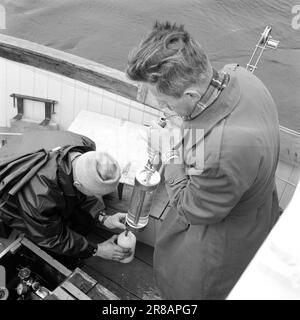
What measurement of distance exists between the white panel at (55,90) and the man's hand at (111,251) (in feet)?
3.84

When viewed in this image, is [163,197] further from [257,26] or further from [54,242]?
[257,26]

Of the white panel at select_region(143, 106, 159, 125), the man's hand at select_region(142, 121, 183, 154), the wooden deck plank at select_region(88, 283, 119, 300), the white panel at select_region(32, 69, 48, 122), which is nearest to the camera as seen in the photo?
the man's hand at select_region(142, 121, 183, 154)

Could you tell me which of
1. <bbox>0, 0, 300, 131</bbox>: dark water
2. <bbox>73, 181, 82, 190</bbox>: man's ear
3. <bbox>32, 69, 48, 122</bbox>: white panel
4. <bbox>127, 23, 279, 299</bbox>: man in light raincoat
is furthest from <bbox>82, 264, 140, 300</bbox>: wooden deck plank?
<bbox>0, 0, 300, 131</bbox>: dark water

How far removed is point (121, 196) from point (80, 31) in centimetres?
397

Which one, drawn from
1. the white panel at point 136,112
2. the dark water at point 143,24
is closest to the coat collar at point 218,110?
the white panel at point 136,112

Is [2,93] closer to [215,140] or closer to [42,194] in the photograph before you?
[42,194]

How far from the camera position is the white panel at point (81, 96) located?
266 centimetres

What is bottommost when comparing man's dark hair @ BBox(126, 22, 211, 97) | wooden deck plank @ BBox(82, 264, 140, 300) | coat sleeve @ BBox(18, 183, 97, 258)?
wooden deck plank @ BBox(82, 264, 140, 300)

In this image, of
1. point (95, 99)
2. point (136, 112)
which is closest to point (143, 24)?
point (95, 99)

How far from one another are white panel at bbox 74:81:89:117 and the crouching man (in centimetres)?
73

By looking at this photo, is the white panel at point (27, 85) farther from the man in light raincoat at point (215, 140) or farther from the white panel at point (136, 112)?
the man in light raincoat at point (215, 140)

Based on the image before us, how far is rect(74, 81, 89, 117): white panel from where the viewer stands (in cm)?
266

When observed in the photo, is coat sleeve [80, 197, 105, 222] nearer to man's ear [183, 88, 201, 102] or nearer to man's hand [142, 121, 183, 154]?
man's hand [142, 121, 183, 154]
